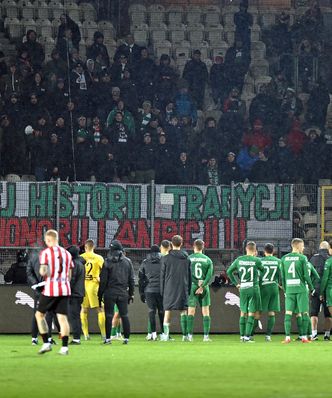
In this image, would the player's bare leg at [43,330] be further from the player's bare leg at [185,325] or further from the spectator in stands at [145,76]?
the spectator in stands at [145,76]

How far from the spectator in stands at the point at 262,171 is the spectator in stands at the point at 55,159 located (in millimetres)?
4857

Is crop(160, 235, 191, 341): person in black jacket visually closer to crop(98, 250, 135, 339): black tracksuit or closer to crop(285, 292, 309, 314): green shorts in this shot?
crop(98, 250, 135, 339): black tracksuit

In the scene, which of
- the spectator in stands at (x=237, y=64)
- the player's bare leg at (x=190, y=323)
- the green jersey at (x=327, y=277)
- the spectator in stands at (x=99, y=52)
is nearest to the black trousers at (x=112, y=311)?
the player's bare leg at (x=190, y=323)

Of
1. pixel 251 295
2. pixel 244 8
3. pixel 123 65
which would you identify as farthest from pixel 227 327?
pixel 244 8

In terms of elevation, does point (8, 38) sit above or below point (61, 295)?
above

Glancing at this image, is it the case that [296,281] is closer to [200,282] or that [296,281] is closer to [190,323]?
[200,282]

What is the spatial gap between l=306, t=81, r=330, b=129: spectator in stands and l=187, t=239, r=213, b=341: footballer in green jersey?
11090mm

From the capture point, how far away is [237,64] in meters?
36.0

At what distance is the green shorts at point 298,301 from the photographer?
23.8 metres

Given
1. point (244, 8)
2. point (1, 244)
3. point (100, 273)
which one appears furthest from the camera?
point (244, 8)

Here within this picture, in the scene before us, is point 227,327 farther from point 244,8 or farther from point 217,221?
point 244,8

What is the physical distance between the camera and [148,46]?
3594 centimetres

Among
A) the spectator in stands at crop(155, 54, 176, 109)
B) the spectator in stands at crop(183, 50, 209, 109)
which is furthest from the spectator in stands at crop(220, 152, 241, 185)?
the spectator in stands at crop(183, 50, 209, 109)

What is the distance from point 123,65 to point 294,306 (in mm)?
12113
